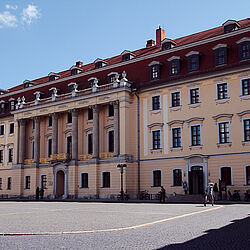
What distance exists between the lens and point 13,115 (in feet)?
178

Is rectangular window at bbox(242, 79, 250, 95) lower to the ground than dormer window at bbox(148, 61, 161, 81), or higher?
lower

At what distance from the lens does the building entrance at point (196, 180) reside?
36938mm

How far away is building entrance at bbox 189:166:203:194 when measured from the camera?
36938 millimetres

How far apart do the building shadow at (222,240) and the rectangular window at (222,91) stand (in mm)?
24120

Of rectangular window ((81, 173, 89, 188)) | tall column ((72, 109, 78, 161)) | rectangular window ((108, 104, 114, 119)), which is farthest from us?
tall column ((72, 109, 78, 161))

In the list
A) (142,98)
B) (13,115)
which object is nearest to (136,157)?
(142,98)

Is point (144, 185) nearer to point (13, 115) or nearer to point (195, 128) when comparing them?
point (195, 128)

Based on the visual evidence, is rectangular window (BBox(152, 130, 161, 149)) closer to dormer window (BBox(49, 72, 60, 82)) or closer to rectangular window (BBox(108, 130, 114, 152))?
→ rectangular window (BBox(108, 130, 114, 152))

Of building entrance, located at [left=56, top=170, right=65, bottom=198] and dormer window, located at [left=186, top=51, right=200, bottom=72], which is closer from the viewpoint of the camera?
dormer window, located at [left=186, top=51, right=200, bottom=72]

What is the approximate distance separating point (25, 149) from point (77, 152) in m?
9.69

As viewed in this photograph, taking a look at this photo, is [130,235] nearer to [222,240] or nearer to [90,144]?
[222,240]

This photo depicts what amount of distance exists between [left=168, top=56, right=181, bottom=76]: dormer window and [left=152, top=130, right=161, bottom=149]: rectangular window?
6.00 metres

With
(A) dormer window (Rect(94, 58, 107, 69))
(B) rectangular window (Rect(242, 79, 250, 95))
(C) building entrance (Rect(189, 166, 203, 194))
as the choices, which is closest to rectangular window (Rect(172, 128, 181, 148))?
(C) building entrance (Rect(189, 166, 203, 194))

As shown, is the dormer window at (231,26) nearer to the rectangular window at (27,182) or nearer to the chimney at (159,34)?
the chimney at (159,34)
